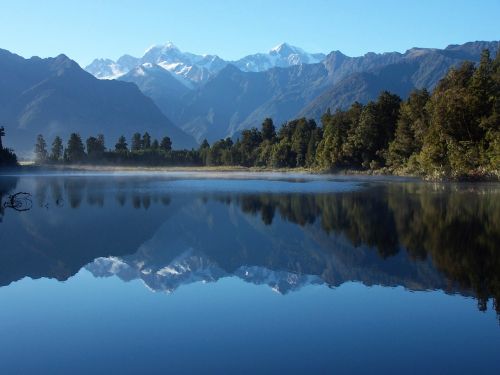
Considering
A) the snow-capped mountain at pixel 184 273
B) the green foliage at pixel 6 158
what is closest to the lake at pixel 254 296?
the snow-capped mountain at pixel 184 273

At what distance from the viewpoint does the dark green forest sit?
3327 inches

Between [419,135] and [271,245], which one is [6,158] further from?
[271,245]

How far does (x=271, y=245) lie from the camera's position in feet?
89.7

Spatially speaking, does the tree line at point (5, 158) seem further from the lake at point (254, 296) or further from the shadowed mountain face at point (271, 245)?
the lake at point (254, 296)

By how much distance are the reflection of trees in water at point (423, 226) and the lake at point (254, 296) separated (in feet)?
0.45

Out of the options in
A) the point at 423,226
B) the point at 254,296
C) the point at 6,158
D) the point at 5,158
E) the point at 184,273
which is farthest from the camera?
the point at 6,158

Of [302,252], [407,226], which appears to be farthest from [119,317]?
[407,226]

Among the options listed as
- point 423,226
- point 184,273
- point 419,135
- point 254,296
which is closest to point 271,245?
point 184,273

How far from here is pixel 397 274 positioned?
64.8 ft

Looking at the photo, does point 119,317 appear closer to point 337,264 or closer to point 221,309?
point 221,309

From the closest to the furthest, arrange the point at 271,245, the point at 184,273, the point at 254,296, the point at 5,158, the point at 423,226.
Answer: the point at 254,296, the point at 184,273, the point at 271,245, the point at 423,226, the point at 5,158

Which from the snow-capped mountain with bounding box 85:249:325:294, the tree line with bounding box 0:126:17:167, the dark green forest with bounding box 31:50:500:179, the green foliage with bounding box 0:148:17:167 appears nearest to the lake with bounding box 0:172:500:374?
the snow-capped mountain with bounding box 85:249:325:294

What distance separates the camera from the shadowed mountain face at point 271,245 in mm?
19825

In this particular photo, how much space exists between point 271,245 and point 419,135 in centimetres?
8741
